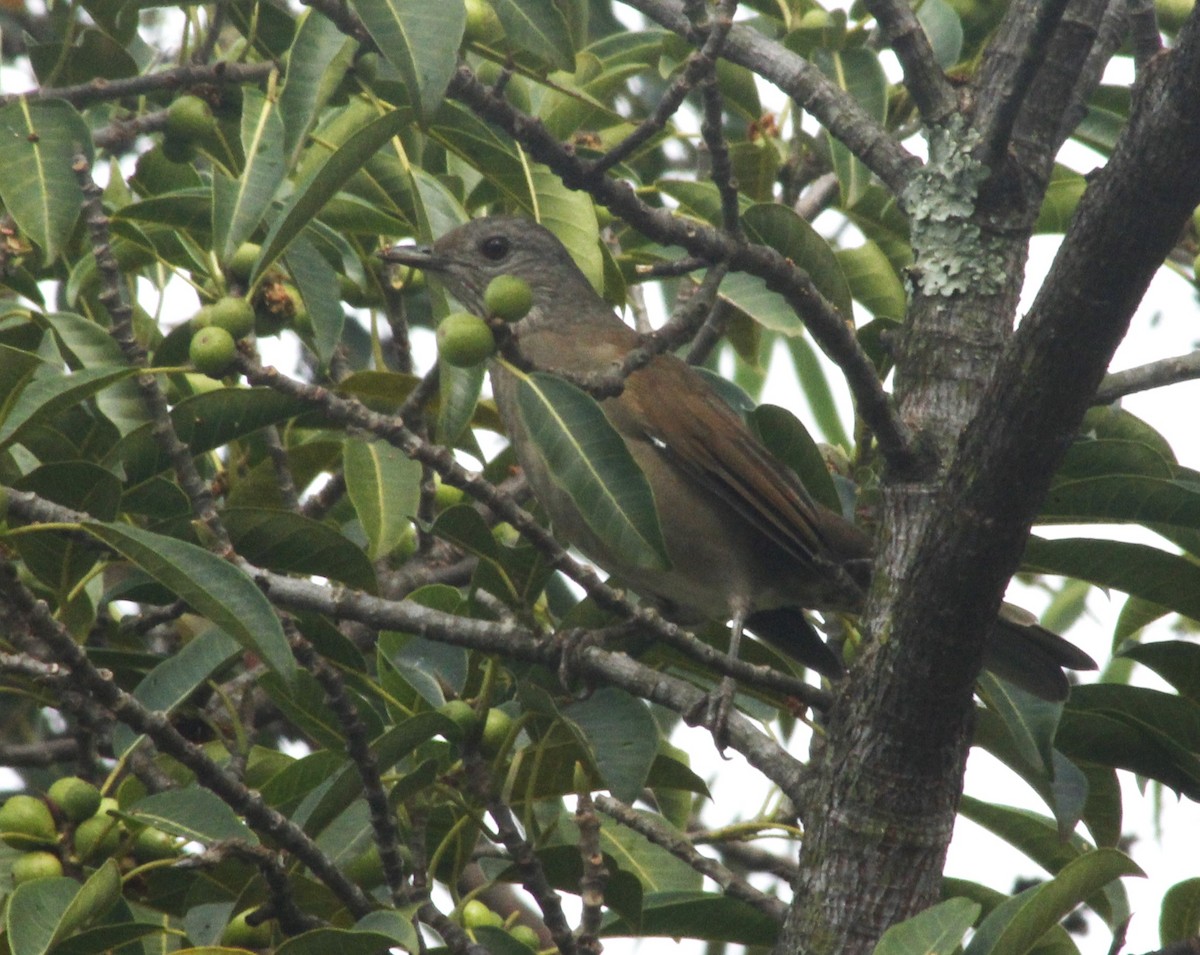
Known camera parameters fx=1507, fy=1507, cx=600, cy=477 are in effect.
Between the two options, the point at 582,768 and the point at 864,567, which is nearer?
the point at 582,768

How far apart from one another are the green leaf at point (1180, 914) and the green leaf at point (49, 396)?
261 centimetres

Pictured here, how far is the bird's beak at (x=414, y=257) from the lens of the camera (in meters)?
4.54

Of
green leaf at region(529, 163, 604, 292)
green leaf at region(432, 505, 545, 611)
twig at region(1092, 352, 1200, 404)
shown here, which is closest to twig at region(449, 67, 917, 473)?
green leaf at region(529, 163, 604, 292)

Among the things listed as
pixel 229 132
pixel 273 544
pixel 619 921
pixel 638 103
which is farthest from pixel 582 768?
pixel 638 103

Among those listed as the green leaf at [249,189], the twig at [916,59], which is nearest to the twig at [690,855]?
the green leaf at [249,189]

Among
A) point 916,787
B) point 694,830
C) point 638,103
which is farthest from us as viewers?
point 638,103

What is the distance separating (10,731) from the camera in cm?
564

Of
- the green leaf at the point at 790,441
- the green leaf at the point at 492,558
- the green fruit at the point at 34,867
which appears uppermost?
→ the green leaf at the point at 790,441

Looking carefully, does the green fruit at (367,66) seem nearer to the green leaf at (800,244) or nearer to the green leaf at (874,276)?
the green leaf at (800,244)

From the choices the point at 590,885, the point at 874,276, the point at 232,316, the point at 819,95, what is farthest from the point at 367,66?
the point at 590,885

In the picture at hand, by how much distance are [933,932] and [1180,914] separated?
3.93 ft

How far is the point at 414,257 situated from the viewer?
4535 mm

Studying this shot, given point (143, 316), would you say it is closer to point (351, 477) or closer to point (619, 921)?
point (351, 477)

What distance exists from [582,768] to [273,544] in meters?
0.89
